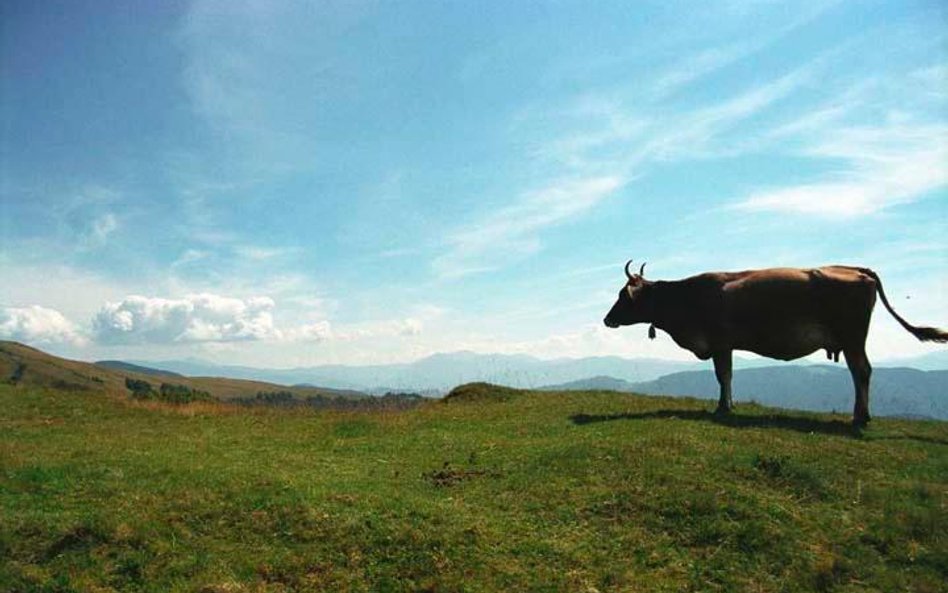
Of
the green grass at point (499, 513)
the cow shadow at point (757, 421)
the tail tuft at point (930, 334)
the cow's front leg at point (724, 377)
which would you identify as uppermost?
the tail tuft at point (930, 334)

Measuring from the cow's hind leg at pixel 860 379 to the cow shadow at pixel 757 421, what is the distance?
0.42m

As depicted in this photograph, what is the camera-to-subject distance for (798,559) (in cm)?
999

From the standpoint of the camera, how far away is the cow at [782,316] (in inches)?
730

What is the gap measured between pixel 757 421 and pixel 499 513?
1063 cm

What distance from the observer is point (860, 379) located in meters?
18.6

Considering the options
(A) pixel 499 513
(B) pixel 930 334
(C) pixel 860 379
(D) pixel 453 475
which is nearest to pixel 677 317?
(C) pixel 860 379

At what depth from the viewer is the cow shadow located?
17.4 meters

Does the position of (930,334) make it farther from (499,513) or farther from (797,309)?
(499,513)

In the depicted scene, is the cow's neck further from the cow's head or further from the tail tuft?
the tail tuft

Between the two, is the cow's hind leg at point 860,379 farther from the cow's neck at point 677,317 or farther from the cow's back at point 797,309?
the cow's neck at point 677,317

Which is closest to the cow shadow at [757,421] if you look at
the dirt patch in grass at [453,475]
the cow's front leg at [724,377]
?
the cow's front leg at [724,377]

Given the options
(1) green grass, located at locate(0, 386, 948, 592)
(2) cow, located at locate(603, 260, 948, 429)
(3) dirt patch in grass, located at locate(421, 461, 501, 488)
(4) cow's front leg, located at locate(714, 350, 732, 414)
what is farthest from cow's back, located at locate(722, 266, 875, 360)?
(3) dirt patch in grass, located at locate(421, 461, 501, 488)

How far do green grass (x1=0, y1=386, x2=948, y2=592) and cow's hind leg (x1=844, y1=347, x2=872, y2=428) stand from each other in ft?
1.52

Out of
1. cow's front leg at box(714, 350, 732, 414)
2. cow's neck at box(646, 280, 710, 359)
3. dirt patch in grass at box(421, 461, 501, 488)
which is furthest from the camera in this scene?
cow's neck at box(646, 280, 710, 359)
